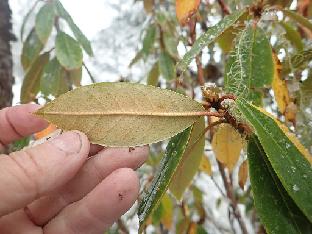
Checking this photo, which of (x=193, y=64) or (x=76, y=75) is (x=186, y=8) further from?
(x=76, y=75)

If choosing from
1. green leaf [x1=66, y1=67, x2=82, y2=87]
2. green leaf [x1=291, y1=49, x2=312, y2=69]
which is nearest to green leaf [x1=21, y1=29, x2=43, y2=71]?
green leaf [x1=66, y1=67, x2=82, y2=87]

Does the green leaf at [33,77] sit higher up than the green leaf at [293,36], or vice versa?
the green leaf at [293,36]

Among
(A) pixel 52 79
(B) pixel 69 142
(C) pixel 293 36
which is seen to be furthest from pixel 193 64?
(B) pixel 69 142

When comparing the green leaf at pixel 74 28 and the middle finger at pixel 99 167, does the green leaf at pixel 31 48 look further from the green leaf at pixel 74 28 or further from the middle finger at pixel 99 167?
the middle finger at pixel 99 167

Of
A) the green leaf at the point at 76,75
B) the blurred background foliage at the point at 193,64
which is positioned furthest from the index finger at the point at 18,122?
the green leaf at the point at 76,75

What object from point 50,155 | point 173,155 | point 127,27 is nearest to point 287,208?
point 173,155

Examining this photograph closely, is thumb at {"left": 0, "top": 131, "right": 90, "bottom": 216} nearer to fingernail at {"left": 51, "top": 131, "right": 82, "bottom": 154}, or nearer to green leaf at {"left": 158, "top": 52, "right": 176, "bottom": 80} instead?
fingernail at {"left": 51, "top": 131, "right": 82, "bottom": 154}
